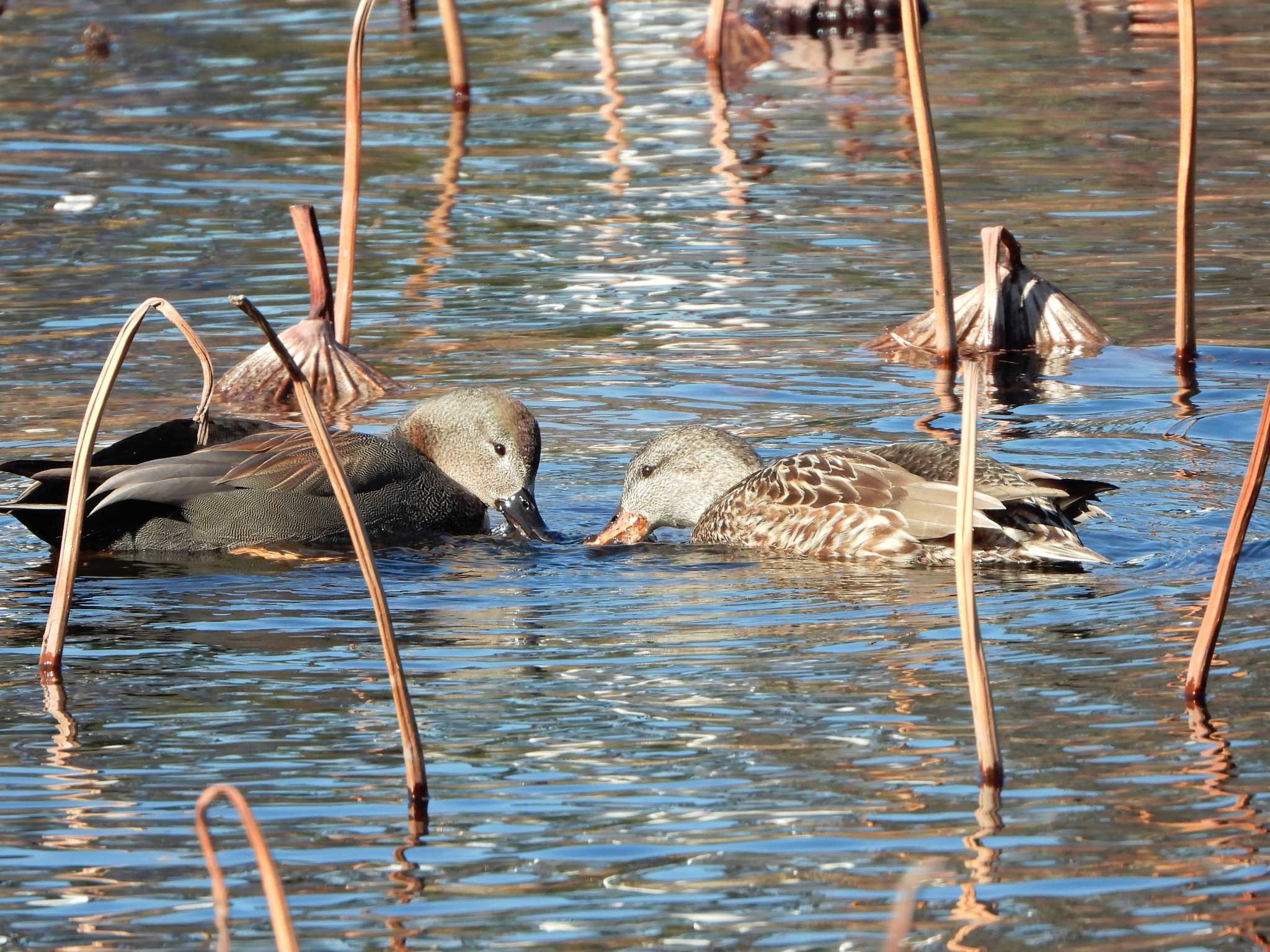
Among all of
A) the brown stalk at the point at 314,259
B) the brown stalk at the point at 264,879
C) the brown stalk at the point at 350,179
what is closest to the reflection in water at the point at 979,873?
the brown stalk at the point at 264,879

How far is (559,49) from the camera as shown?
2167 cm

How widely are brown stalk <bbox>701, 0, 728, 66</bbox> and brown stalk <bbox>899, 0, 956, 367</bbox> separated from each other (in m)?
9.91

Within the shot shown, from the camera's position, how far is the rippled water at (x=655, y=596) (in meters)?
4.90

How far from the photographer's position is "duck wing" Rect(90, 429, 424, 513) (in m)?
8.23

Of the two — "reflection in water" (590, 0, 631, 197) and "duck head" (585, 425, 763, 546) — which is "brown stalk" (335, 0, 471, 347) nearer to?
"duck head" (585, 425, 763, 546)

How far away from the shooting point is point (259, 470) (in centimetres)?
846

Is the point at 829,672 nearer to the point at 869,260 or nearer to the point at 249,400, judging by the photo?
the point at 249,400

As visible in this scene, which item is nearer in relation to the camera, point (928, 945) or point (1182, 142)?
point (928, 945)

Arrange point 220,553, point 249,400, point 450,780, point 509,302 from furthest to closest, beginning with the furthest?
1. point 509,302
2. point 249,400
3. point 220,553
4. point 450,780

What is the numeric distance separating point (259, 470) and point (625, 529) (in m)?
1.48

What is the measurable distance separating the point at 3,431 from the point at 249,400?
1.53 metres

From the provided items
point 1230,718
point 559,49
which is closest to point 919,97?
point 1230,718

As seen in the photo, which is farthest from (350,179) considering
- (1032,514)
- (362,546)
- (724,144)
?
(724,144)

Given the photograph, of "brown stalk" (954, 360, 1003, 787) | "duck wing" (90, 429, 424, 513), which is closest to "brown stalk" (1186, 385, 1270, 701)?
"brown stalk" (954, 360, 1003, 787)
